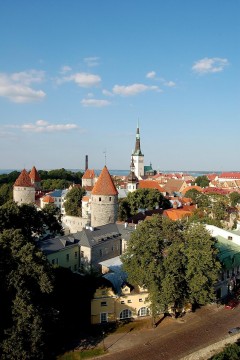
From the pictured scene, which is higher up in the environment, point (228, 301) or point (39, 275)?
point (39, 275)

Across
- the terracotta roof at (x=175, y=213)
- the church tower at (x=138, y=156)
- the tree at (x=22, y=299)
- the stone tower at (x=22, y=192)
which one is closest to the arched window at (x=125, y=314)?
the tree at (x=22, y=299)

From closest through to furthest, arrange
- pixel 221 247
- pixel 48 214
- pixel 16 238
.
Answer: pixel 16 238, pixel 221 247, pixel 48 214

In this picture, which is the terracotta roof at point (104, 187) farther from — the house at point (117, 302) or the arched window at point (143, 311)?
the arched window at point (143, 311)

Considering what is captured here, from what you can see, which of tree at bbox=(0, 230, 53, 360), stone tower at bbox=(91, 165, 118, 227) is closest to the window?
tree at bbox=(0, 230, 53, 360)

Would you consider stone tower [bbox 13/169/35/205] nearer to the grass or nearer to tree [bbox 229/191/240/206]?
the grass

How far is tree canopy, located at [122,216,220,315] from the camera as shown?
2277 centimetres

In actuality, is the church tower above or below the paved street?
above

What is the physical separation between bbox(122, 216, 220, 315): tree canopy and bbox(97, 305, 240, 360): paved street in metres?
1.63

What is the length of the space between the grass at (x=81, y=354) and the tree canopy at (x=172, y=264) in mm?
4397

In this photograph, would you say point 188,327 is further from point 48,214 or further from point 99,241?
point 48,214

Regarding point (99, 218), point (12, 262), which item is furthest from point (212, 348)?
point (99, 218)

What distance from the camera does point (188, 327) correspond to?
24.3 m

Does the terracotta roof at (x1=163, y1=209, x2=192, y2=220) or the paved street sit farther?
the terracotta roof at (x1=163, y1=209, x2=192, y2=220)

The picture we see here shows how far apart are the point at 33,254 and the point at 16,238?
1.71m
